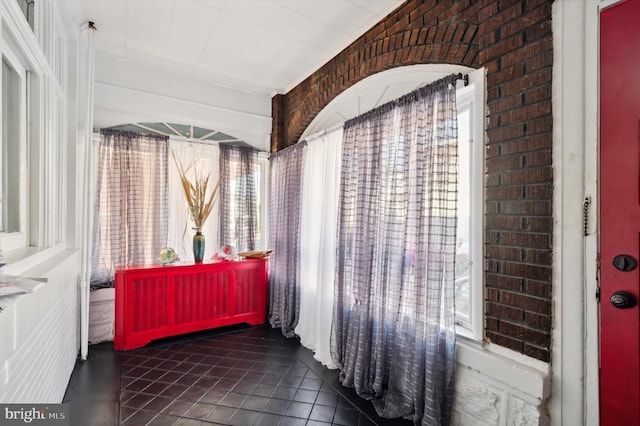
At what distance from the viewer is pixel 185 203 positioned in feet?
12.6

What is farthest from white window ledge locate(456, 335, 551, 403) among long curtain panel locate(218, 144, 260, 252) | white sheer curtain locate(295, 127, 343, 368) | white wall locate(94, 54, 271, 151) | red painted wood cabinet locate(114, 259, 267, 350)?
white wall locate(94, 54, 271, 151)

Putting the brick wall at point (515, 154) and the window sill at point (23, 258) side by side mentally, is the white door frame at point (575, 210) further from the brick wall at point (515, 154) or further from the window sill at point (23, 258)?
the window sill at point (23, 258)

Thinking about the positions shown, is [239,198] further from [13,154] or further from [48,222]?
[13,154]

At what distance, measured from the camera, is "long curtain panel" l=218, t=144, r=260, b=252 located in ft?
13.1

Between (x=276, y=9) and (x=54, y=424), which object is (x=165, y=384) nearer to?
(x=54, y=424)

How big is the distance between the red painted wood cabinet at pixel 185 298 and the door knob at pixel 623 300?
3.20m

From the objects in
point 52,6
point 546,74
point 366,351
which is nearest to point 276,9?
point 52,6

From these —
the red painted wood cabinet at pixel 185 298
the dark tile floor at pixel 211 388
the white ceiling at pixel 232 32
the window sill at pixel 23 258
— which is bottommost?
the dark tile floor at pixel 211 388

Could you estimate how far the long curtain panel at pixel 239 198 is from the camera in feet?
13.1

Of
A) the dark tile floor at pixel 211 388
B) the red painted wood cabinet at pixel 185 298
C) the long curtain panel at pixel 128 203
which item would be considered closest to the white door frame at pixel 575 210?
the dark tile floor at pixel 211 388

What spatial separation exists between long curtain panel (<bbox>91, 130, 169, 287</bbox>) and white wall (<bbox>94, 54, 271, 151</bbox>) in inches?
10.5

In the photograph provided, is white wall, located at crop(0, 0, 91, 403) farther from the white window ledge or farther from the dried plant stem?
the white window ledge

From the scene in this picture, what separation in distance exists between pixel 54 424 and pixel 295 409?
1.33 meters

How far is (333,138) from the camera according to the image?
3068 mm
